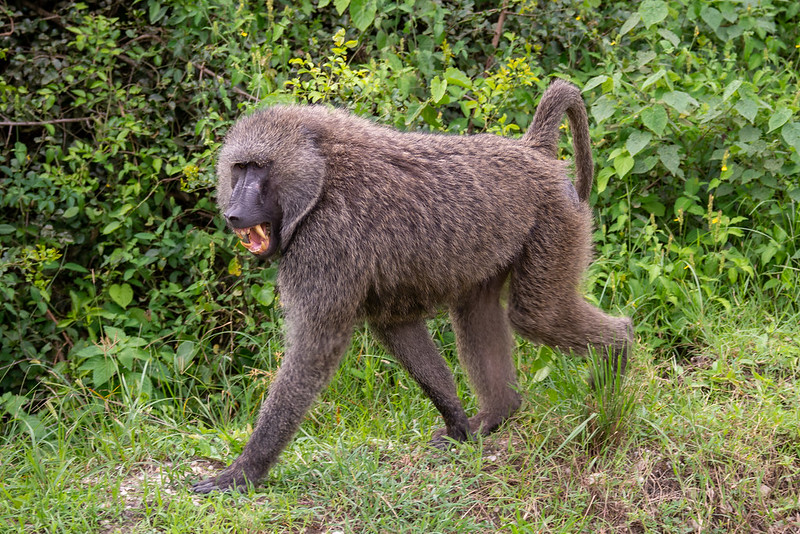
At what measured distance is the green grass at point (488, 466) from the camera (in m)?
2.92

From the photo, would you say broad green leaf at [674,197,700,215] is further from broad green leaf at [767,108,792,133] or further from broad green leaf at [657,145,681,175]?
broad green leaf at [767,108,792,133]

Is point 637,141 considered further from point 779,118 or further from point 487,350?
point 487,350

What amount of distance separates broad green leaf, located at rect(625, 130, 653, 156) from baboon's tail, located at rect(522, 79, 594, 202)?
26.2 inches

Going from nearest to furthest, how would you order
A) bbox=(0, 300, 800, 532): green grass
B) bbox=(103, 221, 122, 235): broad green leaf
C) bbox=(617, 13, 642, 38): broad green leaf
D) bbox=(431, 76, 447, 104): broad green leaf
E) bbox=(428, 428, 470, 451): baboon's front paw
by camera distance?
bbox=(0, 300, 800, 532): green grass → bbox=(428, 428, 470, 451): baboon's front paw → bbox=(431, 76, 447, 104): broad green leaf → bbox=(103, 221, 122, 235): broad green leaf → bbox=(617, 13, 642, 38): broad green leaf

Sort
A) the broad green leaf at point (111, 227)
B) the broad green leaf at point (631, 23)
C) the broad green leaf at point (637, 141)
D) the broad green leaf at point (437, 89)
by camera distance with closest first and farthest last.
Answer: the broad green leaf at point (437, 89)
the broad green leaf at point (637, 141)
the broad green leaf at point (111, 227)
the broad green leaf at point (631, 23)

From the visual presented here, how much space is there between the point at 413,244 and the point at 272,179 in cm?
54

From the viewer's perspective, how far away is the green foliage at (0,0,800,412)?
4098mm

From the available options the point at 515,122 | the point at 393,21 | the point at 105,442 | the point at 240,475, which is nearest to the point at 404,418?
the point at 240,475

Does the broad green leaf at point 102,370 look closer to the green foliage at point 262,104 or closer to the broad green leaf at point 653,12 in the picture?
the green foliage at point 262,104

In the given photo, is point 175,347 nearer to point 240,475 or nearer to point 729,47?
point 240,475

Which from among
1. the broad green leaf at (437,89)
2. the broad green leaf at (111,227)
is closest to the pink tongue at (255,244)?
the broad green leaf at (437,89)

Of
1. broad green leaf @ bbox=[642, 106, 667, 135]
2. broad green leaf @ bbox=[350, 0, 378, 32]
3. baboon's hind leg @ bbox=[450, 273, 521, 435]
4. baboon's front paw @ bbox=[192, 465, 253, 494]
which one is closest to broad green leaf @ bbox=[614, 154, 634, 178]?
broad green leaf @ bbox=[642, 106, 667, 135]

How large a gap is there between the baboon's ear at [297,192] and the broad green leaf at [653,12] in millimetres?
2210

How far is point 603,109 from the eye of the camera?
422 cm
